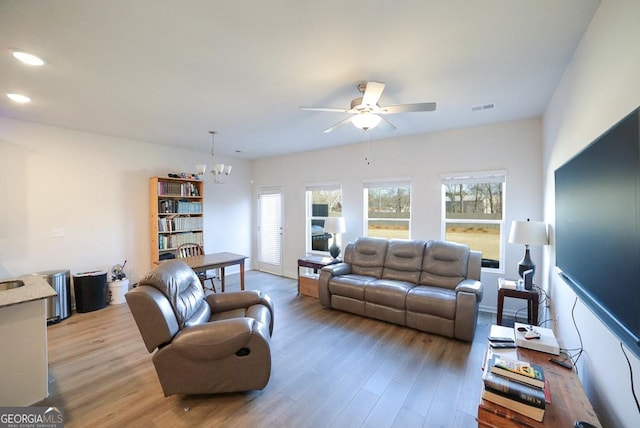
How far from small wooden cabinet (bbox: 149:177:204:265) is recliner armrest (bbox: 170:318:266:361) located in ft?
10.1

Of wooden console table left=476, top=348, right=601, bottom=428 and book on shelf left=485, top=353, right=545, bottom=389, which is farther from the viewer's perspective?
book on shelf left=485, top=353, right=545, bottom=389

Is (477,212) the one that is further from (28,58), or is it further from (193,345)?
(28,58)

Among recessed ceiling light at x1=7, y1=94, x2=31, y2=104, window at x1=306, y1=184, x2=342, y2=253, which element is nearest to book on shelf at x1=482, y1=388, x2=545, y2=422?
window at x1=306, y1=184, x2=342, y2=253

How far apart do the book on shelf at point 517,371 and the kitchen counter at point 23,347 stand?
9.97 ft

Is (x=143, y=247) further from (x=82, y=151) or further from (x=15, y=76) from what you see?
(x=15, y=76)

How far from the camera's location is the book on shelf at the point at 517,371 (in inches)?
57.3

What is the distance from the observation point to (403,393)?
2221mm

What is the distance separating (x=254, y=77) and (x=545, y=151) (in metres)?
3.44

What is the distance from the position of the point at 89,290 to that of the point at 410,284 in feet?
14.8

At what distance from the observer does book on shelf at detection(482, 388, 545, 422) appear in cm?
131

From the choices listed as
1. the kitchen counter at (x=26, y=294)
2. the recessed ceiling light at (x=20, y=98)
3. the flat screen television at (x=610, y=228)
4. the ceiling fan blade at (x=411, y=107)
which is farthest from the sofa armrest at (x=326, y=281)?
the recessed ceiling light at (x=20, y=98)

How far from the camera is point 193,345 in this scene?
1969 mm

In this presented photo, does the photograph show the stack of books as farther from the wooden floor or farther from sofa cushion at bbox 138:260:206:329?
sofa cushion at bbox 138:260:206:329

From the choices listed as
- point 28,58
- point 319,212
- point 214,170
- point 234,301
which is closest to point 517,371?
point 234,301
